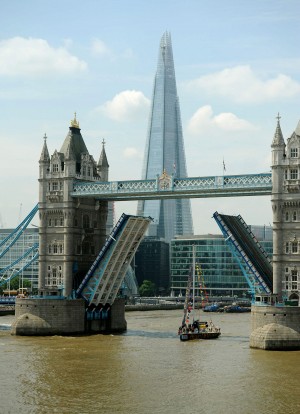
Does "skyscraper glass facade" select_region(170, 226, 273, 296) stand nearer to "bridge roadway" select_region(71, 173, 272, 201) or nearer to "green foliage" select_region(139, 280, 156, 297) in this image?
"green foliage" select_region(139, 280, 156, 297)

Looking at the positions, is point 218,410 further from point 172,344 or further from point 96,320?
point 96,320

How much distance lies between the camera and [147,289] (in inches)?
7549

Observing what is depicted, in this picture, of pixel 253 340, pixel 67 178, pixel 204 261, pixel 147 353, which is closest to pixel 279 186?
pixel 253 340

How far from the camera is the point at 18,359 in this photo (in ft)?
212

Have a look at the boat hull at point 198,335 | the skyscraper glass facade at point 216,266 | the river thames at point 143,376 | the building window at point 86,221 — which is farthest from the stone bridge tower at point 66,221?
the skyscraper glass facade at point 216,266

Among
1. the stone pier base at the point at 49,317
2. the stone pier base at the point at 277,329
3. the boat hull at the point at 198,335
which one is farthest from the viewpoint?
the stone pier base at the point at 49,317

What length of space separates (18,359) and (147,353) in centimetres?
1100

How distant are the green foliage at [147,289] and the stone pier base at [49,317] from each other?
106419 millimetres

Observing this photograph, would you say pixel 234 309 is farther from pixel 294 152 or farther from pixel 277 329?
pixel 277 329

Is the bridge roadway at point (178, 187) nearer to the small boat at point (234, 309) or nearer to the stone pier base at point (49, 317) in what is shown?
the stone pier base at point (49, 317)

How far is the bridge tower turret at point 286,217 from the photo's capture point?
72.9m

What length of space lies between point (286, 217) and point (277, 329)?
10822 mm

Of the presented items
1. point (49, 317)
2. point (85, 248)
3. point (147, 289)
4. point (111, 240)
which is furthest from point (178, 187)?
point (147, 289)

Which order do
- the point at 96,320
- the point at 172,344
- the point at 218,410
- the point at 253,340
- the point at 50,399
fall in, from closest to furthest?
the point at 218,410 < the point at 50,399 < the point at 253,340 < the point at 172,344 < the point at 96,320
